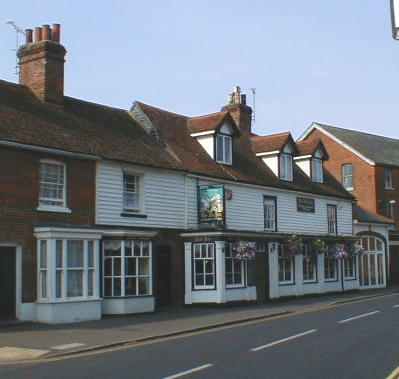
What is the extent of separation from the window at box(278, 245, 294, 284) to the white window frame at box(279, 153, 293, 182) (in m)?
4.37

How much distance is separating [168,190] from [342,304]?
8.85 meters

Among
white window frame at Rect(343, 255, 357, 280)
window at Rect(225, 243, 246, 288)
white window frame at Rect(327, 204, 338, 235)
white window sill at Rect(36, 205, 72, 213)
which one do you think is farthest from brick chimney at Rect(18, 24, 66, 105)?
white window frame at Rect(343, 255, 357, 280)

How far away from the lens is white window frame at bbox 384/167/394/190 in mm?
47469

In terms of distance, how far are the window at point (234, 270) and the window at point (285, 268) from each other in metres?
3.76

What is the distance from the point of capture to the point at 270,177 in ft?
105

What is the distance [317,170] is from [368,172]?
10927mm

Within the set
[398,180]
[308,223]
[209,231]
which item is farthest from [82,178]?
[398,180]

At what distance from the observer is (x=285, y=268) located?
3111cm

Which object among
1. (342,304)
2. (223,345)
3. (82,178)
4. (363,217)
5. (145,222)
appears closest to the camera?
(223,345)

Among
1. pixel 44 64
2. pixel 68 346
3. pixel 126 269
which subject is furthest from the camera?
pixel 44 64

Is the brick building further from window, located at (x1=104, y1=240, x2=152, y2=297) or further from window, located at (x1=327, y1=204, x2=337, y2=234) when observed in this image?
window, located at (x1=104, y1=240, x2=152, y2=297)

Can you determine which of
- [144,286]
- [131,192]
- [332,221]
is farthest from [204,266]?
[332,221]

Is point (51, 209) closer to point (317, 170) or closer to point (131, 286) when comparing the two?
point (131, 286)

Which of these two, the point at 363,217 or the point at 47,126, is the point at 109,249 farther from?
the point at 363,217
